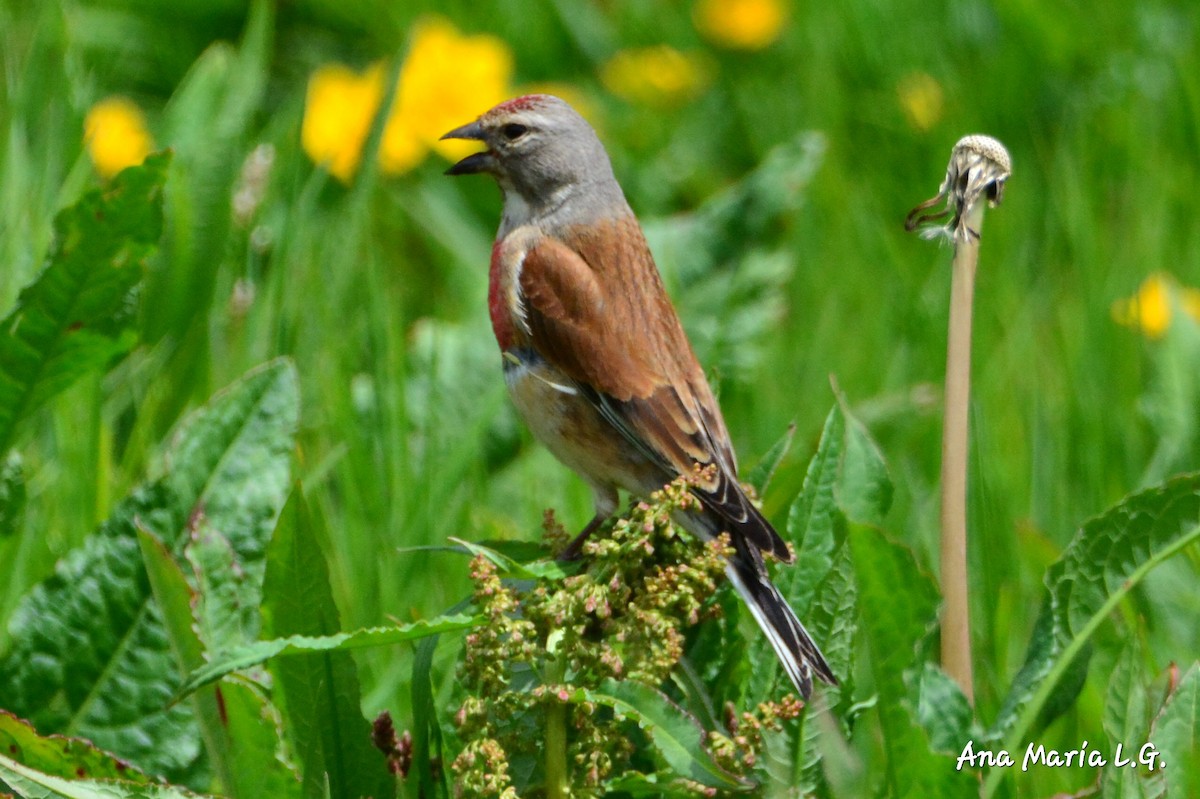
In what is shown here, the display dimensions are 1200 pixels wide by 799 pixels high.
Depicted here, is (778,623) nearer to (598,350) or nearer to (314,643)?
(314,643)

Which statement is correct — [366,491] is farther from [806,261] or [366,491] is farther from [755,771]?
[806,261]

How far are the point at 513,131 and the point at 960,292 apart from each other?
5.61 feet

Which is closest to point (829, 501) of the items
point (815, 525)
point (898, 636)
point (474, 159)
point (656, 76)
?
point (815, 525)

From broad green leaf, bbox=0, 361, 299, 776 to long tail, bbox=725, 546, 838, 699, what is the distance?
0.81 meters

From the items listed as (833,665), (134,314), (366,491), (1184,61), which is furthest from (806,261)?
(833,665)

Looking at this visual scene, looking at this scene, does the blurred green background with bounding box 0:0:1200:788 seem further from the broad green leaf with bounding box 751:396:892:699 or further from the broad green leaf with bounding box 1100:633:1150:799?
the broad green leaf with bounding box 1100:633:1150:799

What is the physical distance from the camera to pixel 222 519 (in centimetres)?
257

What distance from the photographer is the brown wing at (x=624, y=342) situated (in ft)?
9.12

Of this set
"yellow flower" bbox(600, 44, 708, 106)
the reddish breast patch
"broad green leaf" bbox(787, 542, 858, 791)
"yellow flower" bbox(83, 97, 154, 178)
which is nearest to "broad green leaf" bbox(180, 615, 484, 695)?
"broad green leaf" bbox(787, 542, 858, 791)

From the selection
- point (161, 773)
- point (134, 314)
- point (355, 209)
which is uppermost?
point (355, 209)

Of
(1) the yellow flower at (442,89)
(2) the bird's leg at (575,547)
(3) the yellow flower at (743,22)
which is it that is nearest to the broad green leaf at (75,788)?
(2) the bird's leg at (575,547)

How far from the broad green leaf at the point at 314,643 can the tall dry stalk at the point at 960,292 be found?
0.60m

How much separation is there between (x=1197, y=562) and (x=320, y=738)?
5.27 ft

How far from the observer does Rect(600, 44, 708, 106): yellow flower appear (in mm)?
5793
